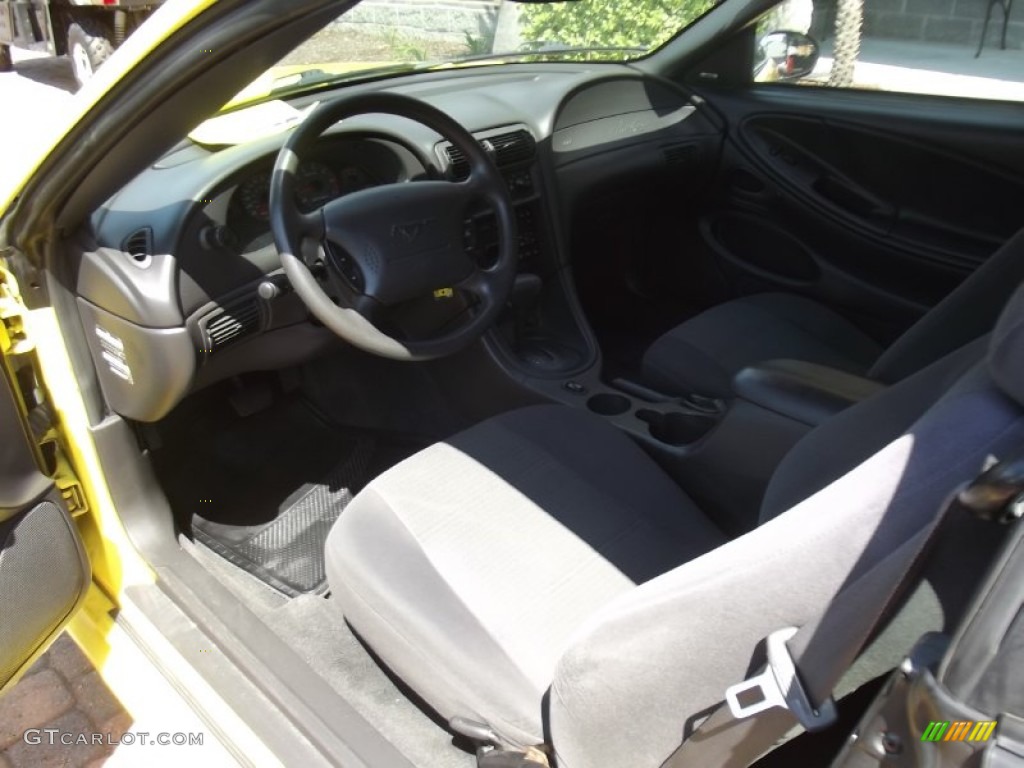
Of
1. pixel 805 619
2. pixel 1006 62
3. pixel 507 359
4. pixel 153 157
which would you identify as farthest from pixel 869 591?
pixel 1006 62

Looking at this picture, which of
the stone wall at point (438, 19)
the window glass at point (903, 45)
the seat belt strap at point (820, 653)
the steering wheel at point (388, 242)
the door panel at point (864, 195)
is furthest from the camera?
the door panel at point (864, 195)

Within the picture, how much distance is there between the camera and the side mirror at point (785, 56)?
108 inches

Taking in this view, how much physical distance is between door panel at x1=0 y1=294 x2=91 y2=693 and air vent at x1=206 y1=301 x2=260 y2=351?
32cm

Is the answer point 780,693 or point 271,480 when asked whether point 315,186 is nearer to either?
point 271,480

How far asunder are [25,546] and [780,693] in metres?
1.31

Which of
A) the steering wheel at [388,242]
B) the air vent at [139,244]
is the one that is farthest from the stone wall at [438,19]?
the air vent at [139,244]

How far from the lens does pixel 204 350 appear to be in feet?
5.67

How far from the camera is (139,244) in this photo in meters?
1.62

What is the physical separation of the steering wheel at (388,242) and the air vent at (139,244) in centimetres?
22

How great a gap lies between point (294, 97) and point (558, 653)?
1.54 m

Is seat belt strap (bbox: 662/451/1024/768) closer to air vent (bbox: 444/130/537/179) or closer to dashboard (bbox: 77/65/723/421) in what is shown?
dashboard (bbox: 77/65/723/421)

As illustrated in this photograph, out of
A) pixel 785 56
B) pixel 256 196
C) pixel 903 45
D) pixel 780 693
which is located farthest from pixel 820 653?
pixel 785 56

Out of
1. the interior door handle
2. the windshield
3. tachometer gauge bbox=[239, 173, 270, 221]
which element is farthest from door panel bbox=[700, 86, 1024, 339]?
tachometer gauge bbox=[239, 173, 270, 221]

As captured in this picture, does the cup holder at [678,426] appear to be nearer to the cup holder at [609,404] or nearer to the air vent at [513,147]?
the cup holder at [609,404]
